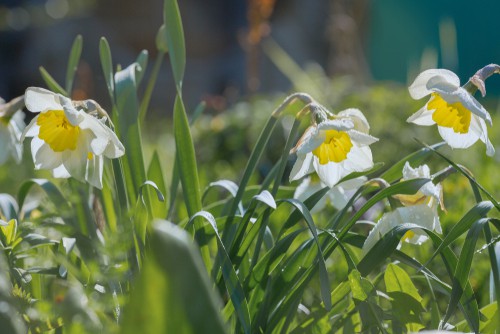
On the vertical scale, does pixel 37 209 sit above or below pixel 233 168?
above

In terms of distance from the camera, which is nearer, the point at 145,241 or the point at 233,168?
the point at 145,241

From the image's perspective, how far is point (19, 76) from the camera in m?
10.8

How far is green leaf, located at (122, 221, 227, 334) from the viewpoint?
0.76 m

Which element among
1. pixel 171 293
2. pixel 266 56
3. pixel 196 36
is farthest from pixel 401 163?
pixel 196 36

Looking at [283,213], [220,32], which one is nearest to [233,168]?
[283,213]

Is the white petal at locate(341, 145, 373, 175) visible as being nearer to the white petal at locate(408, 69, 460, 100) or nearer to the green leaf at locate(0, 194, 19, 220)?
the white petal at locate(408, 69, 460, 100)

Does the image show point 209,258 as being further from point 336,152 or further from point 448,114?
point 448,114

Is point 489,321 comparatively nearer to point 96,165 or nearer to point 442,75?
point 442,75

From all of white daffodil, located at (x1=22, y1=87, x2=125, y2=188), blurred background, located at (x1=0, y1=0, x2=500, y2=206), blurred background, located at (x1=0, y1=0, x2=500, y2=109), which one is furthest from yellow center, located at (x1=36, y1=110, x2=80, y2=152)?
blurred background, located at (x1=0, y1=0, x2=500, y2=109)

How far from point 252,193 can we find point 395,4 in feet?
20.1

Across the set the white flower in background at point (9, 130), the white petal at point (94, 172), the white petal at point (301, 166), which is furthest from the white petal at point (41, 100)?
the white petal at point (301, 166)

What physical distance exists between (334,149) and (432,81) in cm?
19

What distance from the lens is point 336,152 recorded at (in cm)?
134

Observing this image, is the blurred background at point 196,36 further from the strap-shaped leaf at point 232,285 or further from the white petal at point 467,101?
the strap-shaped leaf at point 232,285
